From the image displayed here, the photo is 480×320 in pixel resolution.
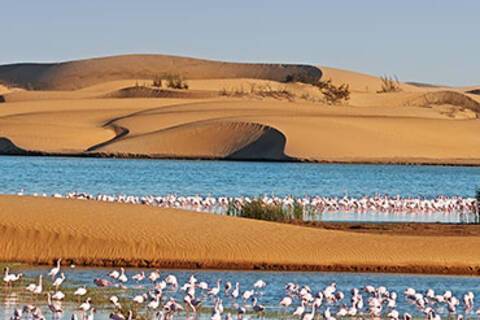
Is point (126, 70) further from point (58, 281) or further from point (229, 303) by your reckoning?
point (58, 281)

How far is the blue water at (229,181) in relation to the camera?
47.0 metres

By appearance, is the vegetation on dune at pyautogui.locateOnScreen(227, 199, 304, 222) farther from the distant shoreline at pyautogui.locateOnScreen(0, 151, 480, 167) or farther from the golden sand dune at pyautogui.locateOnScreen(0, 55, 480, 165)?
the golden sand dune at pyautogui.locateOnScreen(0, 55, 480, 165)

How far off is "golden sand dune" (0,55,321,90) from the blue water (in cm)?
9732

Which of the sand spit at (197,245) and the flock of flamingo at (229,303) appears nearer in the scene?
the flock of flamingo at (229,303)

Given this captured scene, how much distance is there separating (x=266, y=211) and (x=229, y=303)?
12.1 metres

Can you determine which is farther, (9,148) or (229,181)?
(9,148)

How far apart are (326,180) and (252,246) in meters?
34.9

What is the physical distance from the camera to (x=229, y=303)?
63.4ft

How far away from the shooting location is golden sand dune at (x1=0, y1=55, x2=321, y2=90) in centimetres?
16925

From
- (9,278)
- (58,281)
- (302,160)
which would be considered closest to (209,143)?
(302,160)

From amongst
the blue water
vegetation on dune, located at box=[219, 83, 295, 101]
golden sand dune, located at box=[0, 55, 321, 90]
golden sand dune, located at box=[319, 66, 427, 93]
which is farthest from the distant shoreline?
golden sand dune, located at box=[0, 55, 321, 90]

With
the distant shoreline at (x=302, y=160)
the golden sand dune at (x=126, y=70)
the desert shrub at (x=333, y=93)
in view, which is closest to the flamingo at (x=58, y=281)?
the distant shoreline at (x=302, y=160)

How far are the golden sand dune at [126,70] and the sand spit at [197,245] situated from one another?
139m

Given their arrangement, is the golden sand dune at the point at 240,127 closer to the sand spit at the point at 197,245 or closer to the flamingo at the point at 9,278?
the sand spit at the point at 197,245
